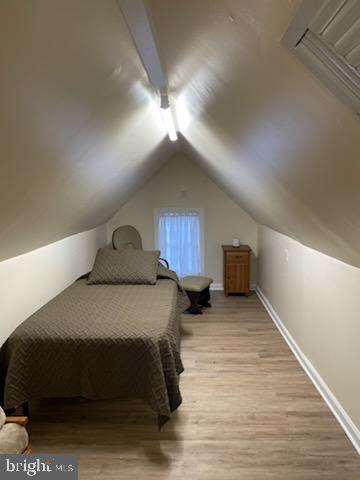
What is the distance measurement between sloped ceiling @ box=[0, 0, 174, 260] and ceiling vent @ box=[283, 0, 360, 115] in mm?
579

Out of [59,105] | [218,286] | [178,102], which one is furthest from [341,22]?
[218,286]

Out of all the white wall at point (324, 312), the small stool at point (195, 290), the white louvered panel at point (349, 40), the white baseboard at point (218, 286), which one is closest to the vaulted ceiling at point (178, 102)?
the white louvered panel at point (349, 40)

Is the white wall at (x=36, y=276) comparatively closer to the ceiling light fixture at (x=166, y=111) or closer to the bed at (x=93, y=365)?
the bed at (x=93, y=365)

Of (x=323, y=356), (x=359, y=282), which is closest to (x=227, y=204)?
(x=323, y=356)

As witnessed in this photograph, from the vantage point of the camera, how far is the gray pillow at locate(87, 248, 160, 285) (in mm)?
3863

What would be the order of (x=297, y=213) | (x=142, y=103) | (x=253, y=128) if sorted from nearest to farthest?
(x=253, y=128) < (x=142, y=103) < (x=297, y=213)

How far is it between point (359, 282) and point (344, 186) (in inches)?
43.7

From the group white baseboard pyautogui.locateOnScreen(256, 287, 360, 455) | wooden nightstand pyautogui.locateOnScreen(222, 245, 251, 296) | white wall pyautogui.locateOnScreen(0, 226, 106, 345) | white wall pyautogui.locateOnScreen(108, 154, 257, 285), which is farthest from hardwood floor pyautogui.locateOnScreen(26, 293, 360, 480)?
white wall pyautogui.locateOnScreen(108, 154, 257, 285)

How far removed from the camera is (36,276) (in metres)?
3.11

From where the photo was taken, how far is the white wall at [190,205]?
543 cm

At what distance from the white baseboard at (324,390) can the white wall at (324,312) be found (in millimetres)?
40

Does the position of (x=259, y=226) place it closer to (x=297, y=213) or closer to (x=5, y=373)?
(x=297, y=213)

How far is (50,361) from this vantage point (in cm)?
244

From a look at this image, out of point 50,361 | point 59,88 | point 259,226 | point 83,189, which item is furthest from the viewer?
point 259,226
